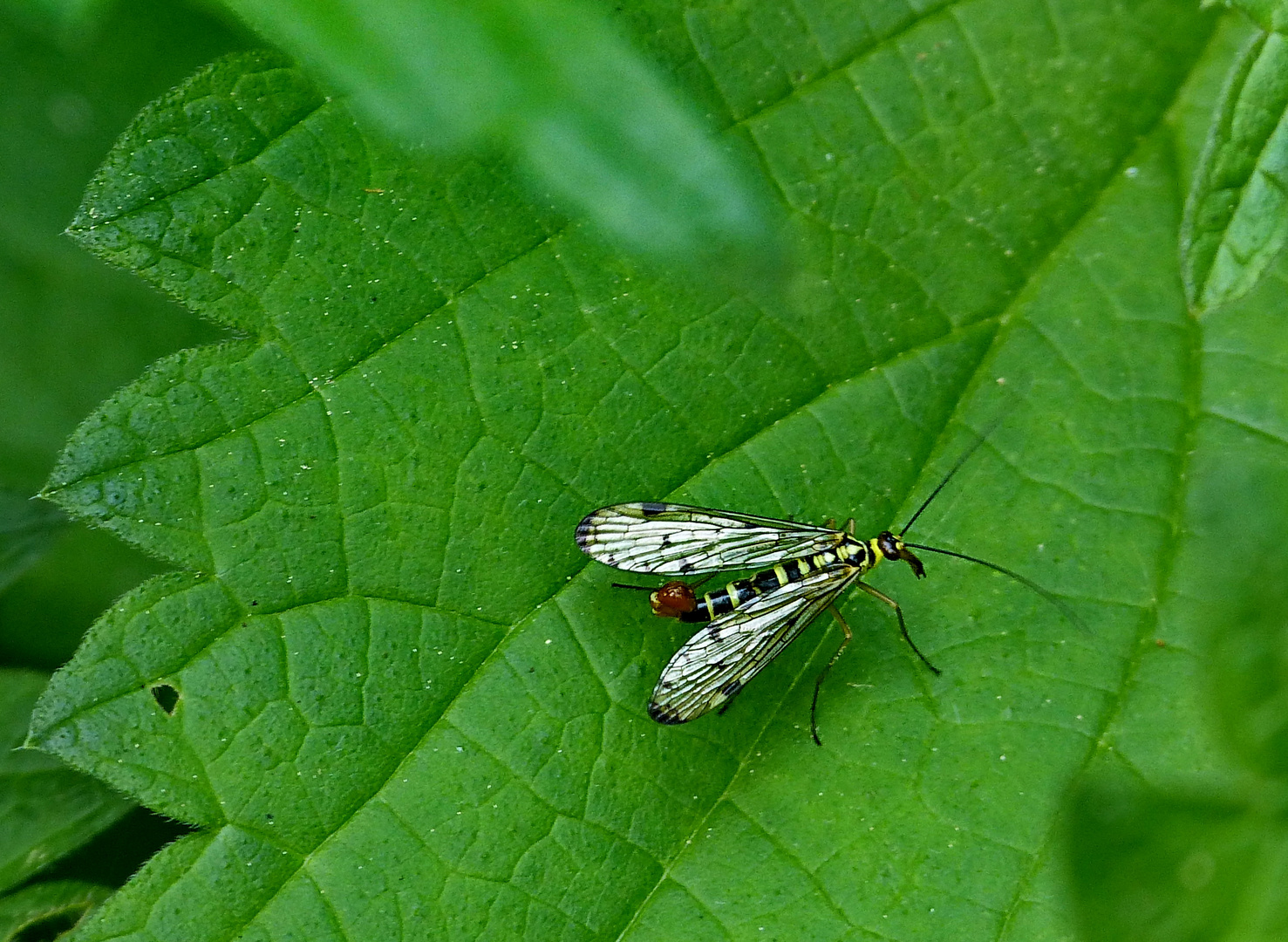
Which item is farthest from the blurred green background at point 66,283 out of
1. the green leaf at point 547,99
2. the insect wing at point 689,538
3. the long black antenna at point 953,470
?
the long black antenna at point 953,470

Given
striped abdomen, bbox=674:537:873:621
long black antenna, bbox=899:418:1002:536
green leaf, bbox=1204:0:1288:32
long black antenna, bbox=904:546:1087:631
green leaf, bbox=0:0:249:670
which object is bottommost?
long black antenna, bbox=904:546:1087:631

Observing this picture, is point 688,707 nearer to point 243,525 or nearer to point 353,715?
point 353,715

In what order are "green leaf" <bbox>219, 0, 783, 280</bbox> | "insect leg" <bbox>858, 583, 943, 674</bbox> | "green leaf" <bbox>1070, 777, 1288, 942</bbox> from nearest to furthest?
"green leaf" <bbox>1070, 777, 1288, 942</bbox>
"green leaf" <bbox>219, 0, 783, 280</bbox>
"insect leg" <bbox>858, 583, 943, 674</bbox>

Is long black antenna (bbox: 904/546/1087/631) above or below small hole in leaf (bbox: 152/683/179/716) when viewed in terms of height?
below

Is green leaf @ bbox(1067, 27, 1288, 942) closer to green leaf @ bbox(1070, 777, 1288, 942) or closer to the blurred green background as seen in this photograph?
green leaf @ bbox(1070, 777, 1288, 942)

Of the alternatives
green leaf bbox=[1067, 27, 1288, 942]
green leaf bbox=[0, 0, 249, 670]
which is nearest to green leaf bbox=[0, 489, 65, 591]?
green leaf bbox=[0, 0, 249, 670]

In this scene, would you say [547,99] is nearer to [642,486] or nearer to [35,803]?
[642,486]

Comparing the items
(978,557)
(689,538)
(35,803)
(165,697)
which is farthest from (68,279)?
(978,557)
